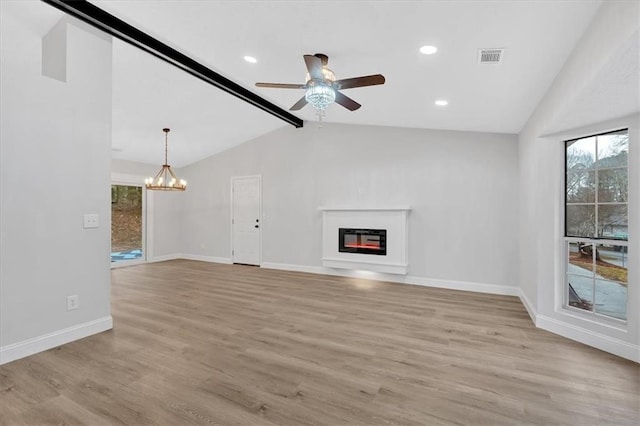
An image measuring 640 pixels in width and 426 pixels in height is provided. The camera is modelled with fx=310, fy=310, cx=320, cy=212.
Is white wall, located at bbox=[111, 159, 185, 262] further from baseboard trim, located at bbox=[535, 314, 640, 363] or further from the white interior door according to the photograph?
baseboard trim, located at bbox=[535, 314, 640, 363]

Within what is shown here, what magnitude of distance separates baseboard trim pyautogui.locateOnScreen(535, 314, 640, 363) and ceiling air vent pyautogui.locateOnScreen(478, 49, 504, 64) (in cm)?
273

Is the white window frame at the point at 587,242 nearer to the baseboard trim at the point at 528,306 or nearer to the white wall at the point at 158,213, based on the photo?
the baseboard trim at the point at 528,306

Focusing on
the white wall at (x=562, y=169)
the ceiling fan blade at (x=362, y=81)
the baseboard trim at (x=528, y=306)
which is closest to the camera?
the white wall at (x=562, y=169)

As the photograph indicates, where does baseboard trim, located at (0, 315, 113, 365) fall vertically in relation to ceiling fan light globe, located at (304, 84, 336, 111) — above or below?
below

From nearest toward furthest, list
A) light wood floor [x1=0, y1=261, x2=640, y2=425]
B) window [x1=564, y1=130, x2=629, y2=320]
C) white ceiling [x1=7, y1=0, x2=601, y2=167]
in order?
1. light wood floor [x1=0, y1=261, x2=640, y2=425]
2. white ceiling [x1=7, y1=0, x2=601, y2=167]
3. window [x1=564, y1=130, x2=629, y2=320]

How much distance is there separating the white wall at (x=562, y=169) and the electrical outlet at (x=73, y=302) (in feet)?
15.2

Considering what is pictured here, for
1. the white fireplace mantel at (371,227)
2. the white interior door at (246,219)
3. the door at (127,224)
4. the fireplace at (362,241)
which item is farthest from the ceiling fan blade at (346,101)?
the door at (127,224)

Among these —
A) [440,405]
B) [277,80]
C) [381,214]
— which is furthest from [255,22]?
[381,214]

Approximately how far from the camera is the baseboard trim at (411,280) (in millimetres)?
4957

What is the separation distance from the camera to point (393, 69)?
325 centimetres

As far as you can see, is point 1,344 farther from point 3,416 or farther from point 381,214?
point 381,214

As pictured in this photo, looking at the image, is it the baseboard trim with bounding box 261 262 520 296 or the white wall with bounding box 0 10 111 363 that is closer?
the white wall with bounding box 0 10 111 363

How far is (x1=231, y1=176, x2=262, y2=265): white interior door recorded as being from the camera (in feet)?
24.4

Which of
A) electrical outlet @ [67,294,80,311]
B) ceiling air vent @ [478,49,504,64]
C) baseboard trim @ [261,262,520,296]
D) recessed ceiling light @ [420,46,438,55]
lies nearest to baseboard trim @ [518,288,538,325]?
baseboard trim @ [261,262,520,296]
